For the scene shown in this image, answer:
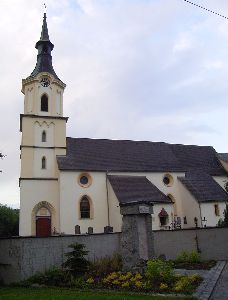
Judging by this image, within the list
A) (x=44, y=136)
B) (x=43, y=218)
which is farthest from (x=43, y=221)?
(x=44, y=136)

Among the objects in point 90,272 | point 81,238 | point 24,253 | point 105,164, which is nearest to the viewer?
point 90,272

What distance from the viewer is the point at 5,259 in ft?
46.9

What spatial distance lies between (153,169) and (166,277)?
23.7 m

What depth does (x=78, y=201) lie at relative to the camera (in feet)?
98.1

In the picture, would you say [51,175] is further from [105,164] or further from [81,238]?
[81,238]

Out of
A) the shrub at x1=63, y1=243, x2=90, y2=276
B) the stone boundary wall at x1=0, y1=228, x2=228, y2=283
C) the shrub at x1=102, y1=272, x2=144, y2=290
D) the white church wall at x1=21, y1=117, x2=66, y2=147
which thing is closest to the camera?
the shrub at x1=102, y1=272, x2=144, y2=290

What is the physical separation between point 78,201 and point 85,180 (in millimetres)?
2216

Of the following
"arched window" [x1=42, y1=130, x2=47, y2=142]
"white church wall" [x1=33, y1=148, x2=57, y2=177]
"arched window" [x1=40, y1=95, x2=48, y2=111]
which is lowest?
"white church wall" [x1=33, y1=148, x2=57, y2=177]

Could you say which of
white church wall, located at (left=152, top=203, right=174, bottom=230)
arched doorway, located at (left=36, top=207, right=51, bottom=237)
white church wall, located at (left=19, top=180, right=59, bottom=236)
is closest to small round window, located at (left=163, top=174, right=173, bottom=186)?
white church wall, located at (left=152, top=203, right=174, bottom=230)

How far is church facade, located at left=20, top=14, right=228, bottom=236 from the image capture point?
29.2 meters

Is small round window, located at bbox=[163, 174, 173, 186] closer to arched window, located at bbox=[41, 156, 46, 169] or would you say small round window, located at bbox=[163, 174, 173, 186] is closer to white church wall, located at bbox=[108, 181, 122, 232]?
white church wall, located at bbox=[108, 181, 122, 232]

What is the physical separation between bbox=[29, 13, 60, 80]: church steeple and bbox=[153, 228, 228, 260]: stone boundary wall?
2190 cm

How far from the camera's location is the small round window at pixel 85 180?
30819mm

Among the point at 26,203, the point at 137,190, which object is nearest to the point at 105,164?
the point at 137,190
